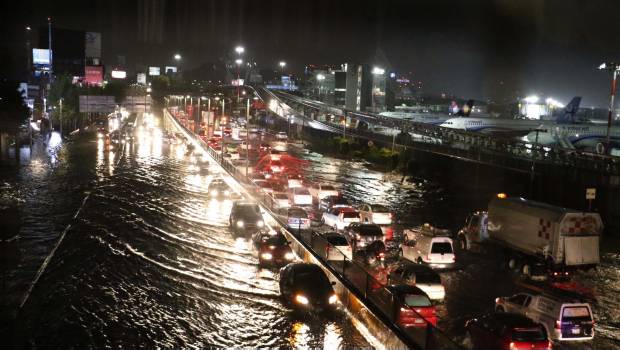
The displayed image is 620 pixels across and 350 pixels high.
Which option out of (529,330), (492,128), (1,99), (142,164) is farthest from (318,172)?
(529,330)

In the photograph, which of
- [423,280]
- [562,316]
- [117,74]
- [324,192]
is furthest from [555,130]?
[117,74]

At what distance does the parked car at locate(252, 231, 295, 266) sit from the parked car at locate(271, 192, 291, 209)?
23.7 ft

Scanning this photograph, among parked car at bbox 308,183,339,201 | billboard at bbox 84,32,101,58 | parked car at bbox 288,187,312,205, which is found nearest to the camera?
parked car at bbox 288,187,312,205

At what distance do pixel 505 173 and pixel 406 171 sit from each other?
13.9m

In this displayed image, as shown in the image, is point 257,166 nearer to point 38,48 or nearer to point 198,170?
point 198,170

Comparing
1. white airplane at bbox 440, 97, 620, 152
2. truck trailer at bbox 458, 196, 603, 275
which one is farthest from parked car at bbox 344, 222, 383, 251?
white airplane at bbox 440, 97, 620, 152

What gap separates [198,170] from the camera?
2087 inches

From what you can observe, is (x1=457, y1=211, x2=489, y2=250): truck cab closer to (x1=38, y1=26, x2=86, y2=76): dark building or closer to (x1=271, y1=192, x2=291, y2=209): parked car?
(x1=271, y1=192, x2=291, y2=209): parked car

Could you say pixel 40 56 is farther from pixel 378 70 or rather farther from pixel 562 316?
pixel 562 316

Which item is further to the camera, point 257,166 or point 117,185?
point 257,166

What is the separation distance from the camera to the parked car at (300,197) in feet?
116

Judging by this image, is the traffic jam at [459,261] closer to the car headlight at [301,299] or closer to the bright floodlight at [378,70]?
the car headlight at [301,299]

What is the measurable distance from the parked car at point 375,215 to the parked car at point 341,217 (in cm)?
150

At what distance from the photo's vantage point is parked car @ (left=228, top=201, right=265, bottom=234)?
27.4m
